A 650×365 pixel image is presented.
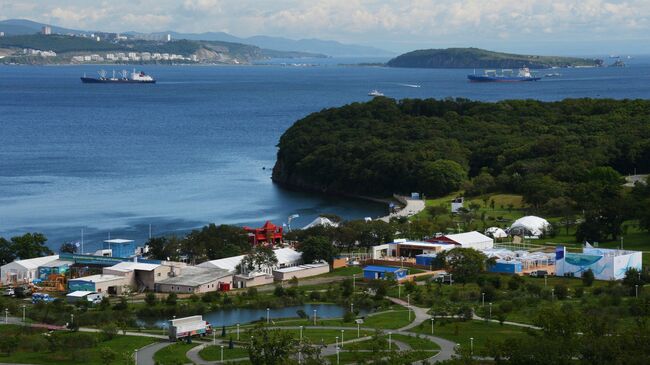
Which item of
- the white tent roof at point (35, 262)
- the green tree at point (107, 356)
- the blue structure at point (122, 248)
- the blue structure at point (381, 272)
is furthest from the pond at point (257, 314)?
the blue structure at point (122, 248)

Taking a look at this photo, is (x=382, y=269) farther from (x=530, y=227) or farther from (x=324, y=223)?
(x=530, y=227)

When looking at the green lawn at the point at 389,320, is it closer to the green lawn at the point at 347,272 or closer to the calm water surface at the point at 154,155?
the green lawn at the point at 347,272

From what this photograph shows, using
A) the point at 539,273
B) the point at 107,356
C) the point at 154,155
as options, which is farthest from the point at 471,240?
the point at 154,155

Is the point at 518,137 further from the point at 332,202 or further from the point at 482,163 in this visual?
the point at 332,202

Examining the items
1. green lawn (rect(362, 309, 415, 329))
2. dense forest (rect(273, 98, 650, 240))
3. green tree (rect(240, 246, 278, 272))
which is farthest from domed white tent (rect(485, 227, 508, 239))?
green lawn (rect(362, 309, 415, 329))

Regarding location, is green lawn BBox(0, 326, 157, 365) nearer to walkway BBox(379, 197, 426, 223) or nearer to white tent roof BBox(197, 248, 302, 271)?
white tent roof BBox(197, 248, 302, 271)

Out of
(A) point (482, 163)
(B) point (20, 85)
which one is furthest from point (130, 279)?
(B) point (20, 85)
